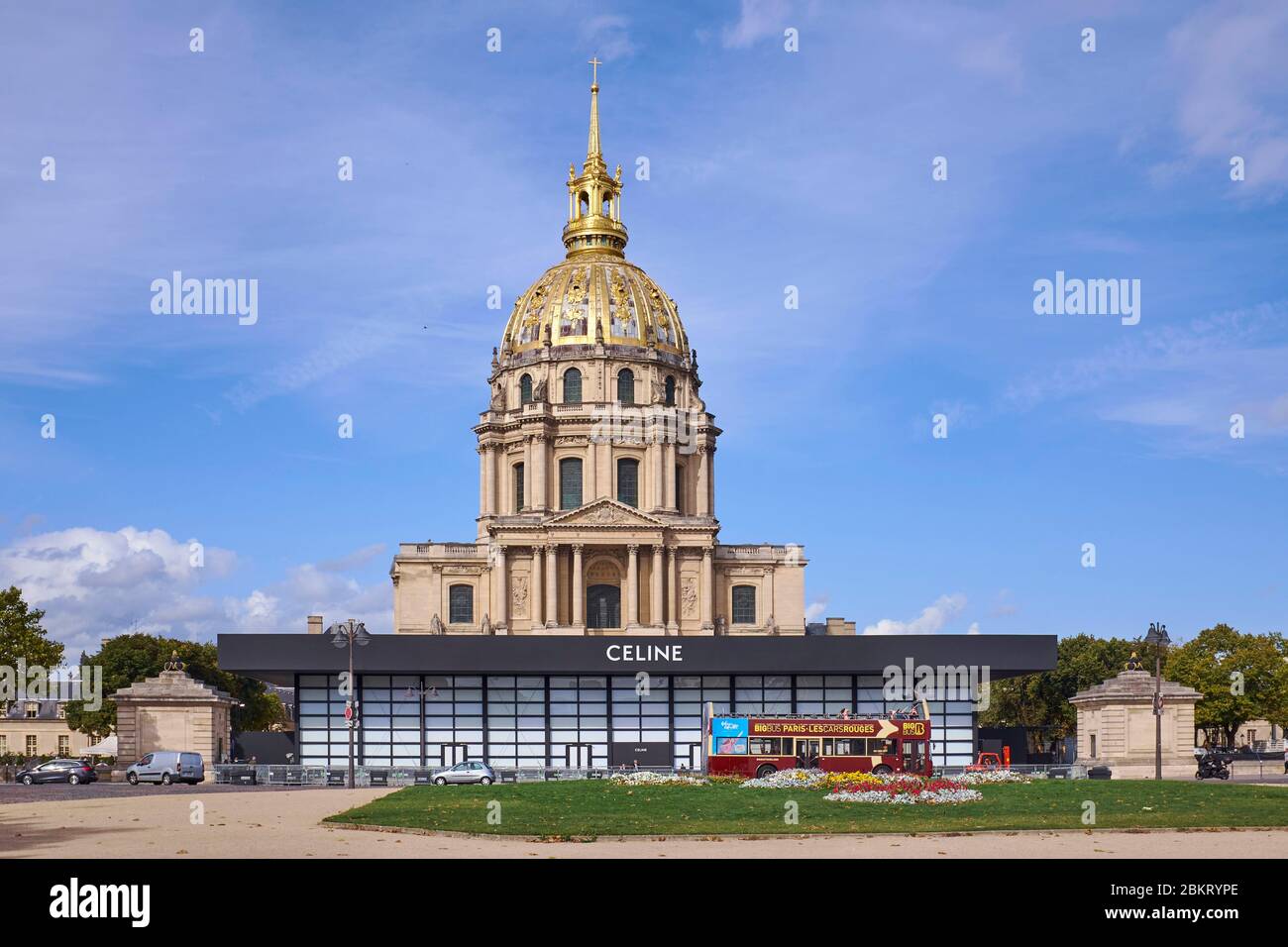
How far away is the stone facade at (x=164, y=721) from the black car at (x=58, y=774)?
309cm

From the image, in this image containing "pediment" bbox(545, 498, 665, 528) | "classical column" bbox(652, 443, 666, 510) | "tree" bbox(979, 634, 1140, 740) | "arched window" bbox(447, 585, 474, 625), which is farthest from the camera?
"tree" bbox(979, 634, 1140, 740)

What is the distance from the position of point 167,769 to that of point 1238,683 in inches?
2845

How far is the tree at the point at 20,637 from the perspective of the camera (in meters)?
78.0

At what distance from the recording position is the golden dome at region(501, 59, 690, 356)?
115812 mm

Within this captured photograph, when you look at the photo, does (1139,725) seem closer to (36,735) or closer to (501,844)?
(501,844)

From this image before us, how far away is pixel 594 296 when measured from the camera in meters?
117

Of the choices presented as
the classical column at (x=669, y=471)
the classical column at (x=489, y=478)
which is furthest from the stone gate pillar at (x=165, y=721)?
the classical column at (x=669, y=471)

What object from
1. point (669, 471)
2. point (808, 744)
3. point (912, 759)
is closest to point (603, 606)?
point (669, 471)

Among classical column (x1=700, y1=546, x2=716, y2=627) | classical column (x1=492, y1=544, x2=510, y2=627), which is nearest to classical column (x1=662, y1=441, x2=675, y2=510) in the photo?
classical column (x1=700, y1=546, x2=716, y2=627)

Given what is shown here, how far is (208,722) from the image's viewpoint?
68.9 meters

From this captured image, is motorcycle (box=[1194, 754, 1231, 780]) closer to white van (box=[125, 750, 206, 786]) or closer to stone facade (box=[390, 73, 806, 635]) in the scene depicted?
stone facade (box=[390, 73, 806, 635])

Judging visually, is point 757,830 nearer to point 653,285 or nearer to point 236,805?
point 236,805

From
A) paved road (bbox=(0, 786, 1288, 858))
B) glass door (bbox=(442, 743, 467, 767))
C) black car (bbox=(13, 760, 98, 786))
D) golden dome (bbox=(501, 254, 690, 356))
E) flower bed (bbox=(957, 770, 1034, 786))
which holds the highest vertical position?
golden dome (bbox=(501, 254, 690, 356))

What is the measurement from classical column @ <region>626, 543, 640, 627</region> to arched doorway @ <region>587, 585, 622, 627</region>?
1.99m
